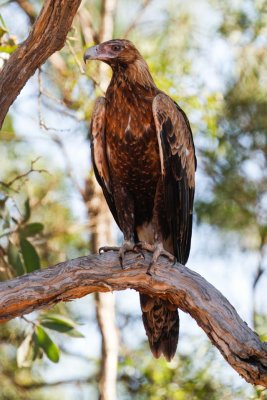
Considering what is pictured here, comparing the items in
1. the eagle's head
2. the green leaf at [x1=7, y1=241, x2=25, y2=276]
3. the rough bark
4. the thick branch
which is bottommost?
the thick branch

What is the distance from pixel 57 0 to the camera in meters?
4.21

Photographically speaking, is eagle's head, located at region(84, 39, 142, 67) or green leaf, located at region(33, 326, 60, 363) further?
Result: green leaf, located at region(33, 326, 60, 363)

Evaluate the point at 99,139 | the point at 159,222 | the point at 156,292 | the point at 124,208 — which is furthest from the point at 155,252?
the point at 99,139

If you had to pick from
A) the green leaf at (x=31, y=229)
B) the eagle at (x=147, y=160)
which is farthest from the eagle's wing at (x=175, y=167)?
the green leaf at (x=31, y=229)

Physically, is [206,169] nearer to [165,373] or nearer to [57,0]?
[165,373]

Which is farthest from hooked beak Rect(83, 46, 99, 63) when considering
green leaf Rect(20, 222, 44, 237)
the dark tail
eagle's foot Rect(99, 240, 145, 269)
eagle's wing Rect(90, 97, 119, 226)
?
the dark tail

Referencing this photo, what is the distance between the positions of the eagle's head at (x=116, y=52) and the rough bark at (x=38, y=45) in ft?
2.33

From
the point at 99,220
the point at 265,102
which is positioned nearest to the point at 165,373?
the point at 99,220

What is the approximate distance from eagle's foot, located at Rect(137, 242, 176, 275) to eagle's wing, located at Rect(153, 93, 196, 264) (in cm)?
22

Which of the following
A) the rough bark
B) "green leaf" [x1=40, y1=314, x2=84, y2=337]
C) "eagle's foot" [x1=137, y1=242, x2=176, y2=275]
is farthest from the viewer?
"green leaf" [x1=40, y1=314, x2=84, y2=337]

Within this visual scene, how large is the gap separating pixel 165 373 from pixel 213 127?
75.5 inches

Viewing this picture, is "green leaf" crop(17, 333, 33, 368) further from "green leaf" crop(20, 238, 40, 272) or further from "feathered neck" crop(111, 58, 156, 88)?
"feathered neck" crop(111, 58, 156, 88)

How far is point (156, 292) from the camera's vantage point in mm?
4461

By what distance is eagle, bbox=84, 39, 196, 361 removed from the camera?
502cm
